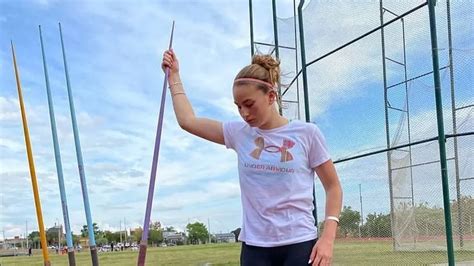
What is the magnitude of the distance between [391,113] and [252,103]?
463 cm

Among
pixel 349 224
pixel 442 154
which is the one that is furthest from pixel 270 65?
pixel 349 224

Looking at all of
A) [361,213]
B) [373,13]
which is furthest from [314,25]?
[361,213]

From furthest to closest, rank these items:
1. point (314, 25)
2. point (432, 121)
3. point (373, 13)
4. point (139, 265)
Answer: point (314, 25) < point (373, 13) < point (432, 121) < point (139, 265)

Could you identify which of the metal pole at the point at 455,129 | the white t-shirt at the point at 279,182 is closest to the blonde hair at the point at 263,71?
the white t-shirt at the point at 279,182

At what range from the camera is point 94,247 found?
5.87 metres

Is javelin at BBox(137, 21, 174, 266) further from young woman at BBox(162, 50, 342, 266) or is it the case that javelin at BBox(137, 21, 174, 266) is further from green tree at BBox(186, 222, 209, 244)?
green tree at BBox(186, 222, 209, 244)

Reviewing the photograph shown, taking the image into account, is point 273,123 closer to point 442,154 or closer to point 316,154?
point 316,154

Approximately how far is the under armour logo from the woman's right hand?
1.50 ft

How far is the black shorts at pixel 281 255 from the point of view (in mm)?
1774

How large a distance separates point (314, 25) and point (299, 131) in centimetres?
475

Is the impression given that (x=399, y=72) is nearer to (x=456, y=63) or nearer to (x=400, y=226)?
(x=456, y=63)

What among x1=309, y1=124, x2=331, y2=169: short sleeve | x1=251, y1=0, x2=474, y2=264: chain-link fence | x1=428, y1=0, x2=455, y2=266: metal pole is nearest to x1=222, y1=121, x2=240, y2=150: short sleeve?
x1=309, y1=124, x2=331, y2=169: short sleeve

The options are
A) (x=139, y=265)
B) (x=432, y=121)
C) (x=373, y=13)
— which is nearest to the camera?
(x=139, y=265)

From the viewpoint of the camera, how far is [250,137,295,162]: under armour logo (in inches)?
71.9
